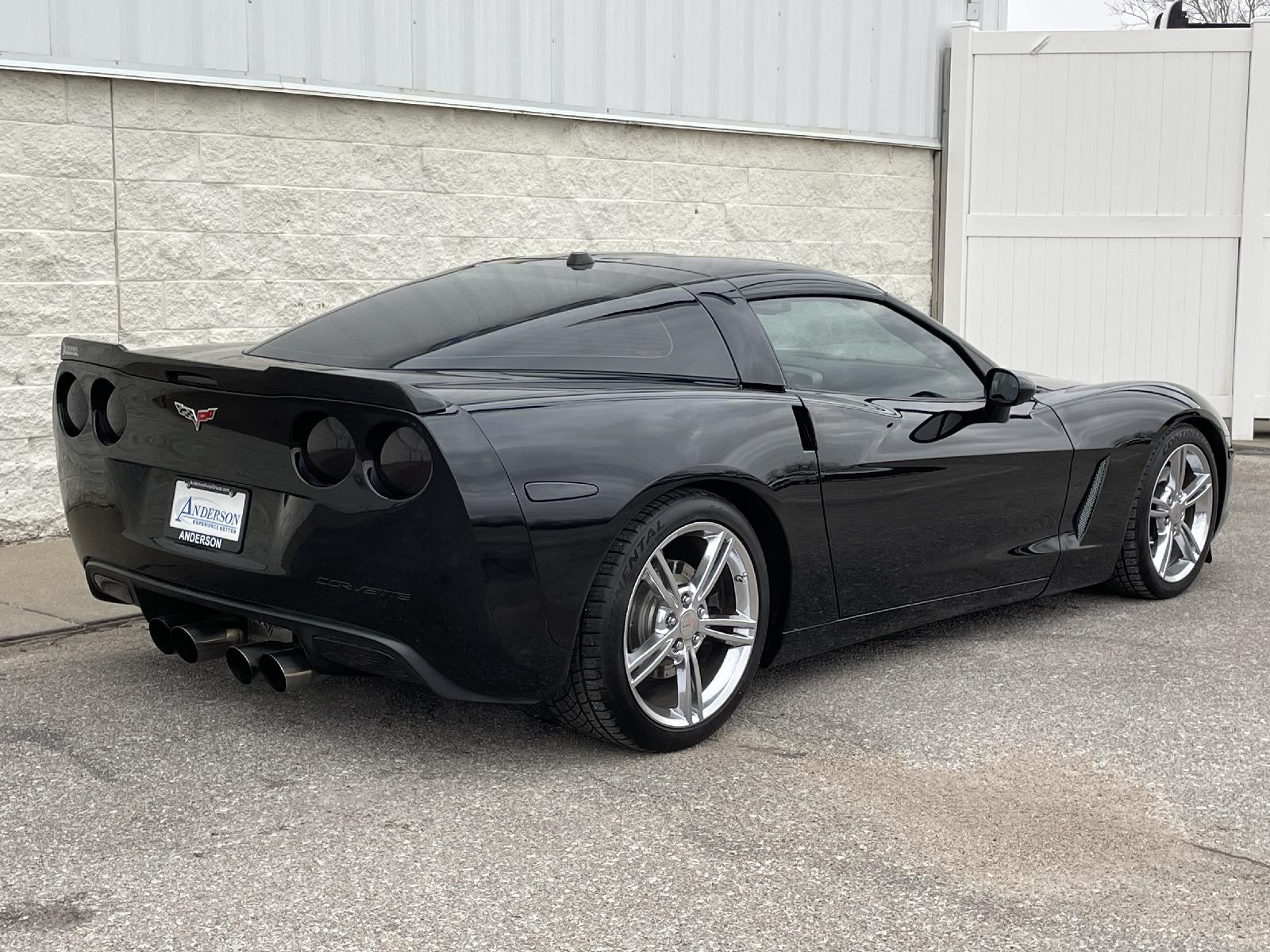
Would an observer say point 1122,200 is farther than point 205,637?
Yes

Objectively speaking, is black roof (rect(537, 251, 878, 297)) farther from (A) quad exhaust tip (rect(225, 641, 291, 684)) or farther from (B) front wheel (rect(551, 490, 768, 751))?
(A) quad exhaust tip (rect(225, 641, 291, 684))

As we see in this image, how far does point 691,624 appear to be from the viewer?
4.04 m

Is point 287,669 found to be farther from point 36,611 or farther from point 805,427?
point 36,611

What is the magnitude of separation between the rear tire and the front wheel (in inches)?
84.7

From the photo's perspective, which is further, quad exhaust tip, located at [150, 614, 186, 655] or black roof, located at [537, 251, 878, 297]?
black roof, located at [537, 251, 878, 297]

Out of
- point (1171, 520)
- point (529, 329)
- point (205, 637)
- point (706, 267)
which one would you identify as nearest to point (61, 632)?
point (205, 637)

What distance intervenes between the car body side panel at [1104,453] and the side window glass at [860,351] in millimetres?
481

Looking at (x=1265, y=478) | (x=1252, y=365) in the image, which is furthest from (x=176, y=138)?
(x=1252, y=365)

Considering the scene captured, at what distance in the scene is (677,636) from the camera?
401cm

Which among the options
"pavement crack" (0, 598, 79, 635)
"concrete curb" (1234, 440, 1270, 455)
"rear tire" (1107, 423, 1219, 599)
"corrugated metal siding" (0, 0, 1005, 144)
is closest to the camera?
"pavement crack" (0, 598, 79, 635)

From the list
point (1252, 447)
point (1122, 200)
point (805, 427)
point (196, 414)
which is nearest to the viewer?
point (196, 414)

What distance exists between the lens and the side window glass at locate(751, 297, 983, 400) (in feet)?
15.2

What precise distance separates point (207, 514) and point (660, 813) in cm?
145

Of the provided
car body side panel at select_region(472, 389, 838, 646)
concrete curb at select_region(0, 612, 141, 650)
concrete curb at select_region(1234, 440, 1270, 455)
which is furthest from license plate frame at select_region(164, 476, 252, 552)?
concrete curb at select_region(1234, 440, 1270, 455)
